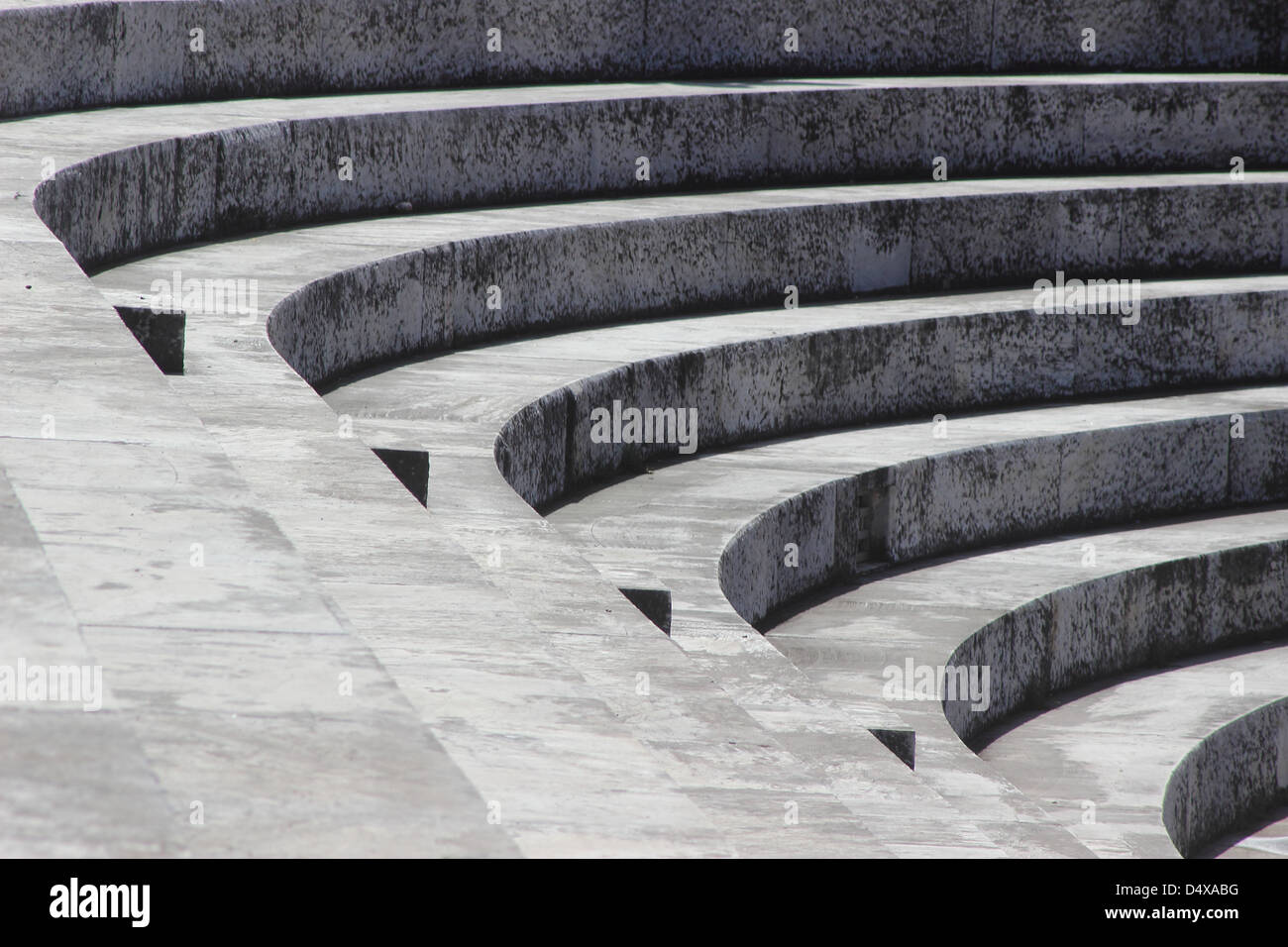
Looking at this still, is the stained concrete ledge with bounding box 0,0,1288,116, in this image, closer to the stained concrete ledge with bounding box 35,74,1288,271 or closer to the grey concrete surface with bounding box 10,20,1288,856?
the grey concrete surface with bounding box 10,20,1288,856

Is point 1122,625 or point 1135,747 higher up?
point 1122,625

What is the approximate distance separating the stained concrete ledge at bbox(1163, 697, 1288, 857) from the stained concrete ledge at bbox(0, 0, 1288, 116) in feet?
17.5

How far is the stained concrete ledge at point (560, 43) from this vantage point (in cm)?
877

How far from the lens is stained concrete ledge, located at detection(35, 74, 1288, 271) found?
7.82 m

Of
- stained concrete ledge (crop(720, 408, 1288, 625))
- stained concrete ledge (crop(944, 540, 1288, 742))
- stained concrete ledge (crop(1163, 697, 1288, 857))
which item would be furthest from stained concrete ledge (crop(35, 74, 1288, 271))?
stained concrete ledge (crop(1163, 697, 1288, 857))

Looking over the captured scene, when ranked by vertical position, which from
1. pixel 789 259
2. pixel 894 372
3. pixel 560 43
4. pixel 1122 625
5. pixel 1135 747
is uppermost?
pixel 560 43

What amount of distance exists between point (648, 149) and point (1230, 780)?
4520 mm

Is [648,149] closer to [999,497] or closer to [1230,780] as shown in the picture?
[999,497]

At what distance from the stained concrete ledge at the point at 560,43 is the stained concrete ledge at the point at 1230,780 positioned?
5.32 meters

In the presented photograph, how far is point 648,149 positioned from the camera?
10.1m

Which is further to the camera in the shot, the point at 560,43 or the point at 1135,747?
the point at 560,43

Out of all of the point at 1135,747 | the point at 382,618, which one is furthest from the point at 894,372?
the point at 382,618

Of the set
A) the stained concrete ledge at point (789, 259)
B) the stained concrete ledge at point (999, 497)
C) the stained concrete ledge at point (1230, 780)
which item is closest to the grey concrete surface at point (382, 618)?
the stained concrete ledge at point (789, 259)

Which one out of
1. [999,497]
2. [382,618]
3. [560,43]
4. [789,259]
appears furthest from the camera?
[560,43]
